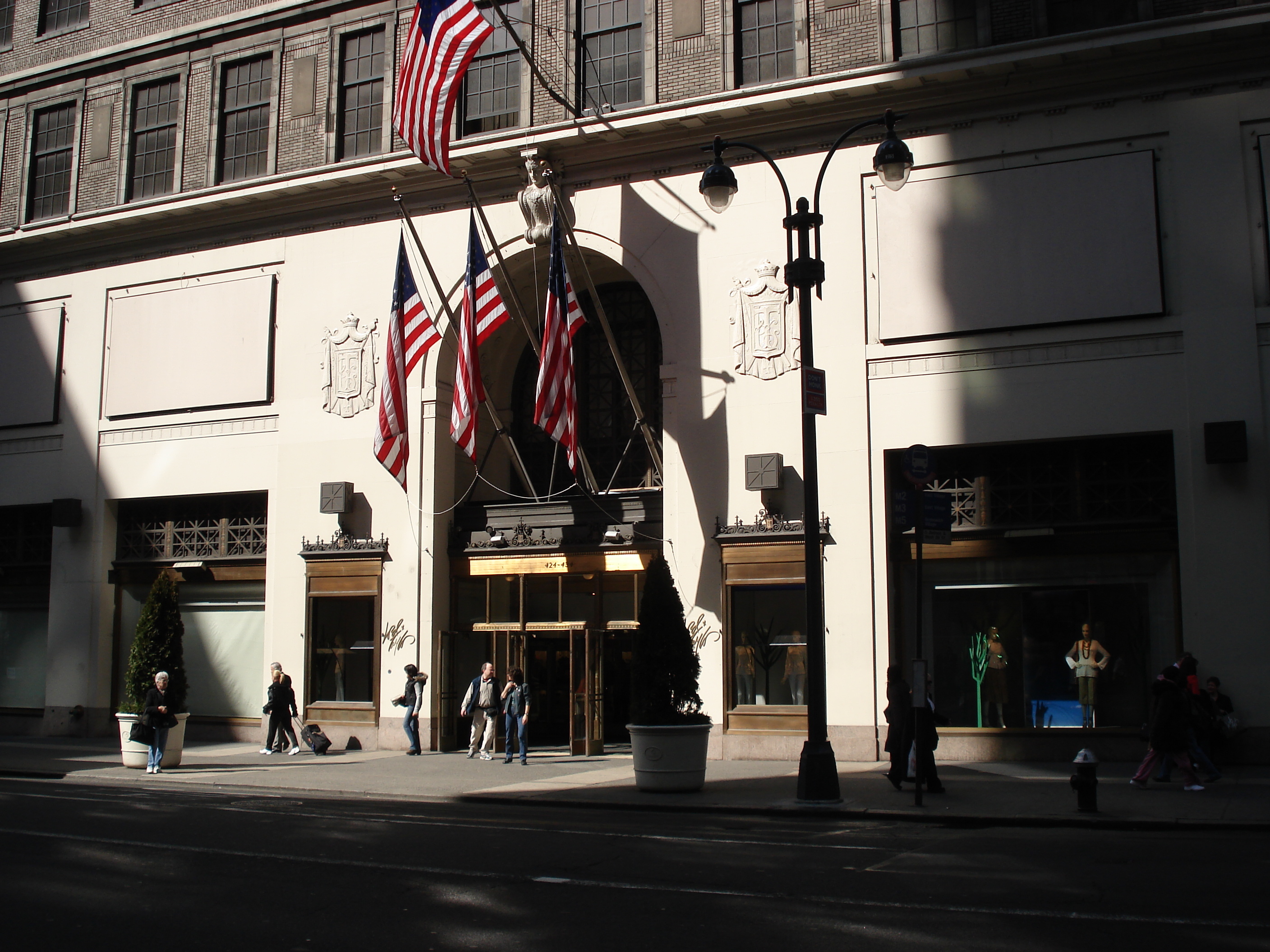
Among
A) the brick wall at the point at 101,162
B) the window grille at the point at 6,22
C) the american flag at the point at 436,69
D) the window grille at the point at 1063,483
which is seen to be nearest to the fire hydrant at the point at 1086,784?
the window grille at the point at 1063,483

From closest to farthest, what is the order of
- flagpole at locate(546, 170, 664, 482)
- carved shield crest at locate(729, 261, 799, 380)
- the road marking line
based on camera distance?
the road marking line → carved shield crest at locate(729, 261, 799, 380) → flagpole at locate(546, 170, 664, 482)

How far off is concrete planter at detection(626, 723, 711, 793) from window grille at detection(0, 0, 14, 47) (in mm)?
25417

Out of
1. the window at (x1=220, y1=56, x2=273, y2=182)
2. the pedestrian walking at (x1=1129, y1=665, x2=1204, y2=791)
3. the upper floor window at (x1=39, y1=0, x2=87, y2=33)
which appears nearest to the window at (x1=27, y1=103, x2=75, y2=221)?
the upper floor window at (x1=39, y1=0, x2=87, y2=33)

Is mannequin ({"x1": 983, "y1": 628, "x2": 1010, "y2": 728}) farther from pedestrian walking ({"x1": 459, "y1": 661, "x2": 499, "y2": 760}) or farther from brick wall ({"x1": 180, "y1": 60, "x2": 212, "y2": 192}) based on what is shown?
brick wall ({"x1": 180, "y1": 60, "x2": 212, "y2": 192})

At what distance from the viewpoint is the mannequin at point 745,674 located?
1975cm

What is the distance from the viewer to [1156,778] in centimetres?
1577

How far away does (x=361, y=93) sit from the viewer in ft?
79.2

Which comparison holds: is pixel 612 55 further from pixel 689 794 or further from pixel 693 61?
pixel 689 794

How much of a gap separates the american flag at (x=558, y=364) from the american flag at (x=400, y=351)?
229cm

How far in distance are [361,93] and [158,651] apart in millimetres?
12176

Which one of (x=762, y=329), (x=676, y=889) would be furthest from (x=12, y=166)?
(x=676, y=889)

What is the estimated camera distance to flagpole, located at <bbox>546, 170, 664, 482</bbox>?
20.4 metres

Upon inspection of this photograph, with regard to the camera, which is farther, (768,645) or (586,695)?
(586,695)

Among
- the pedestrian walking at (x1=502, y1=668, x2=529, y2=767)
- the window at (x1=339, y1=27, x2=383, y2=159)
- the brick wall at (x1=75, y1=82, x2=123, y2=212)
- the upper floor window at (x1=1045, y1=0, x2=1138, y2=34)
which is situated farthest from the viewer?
the brick wall at (x1=75, y1=82, x2=123, y2=212)
